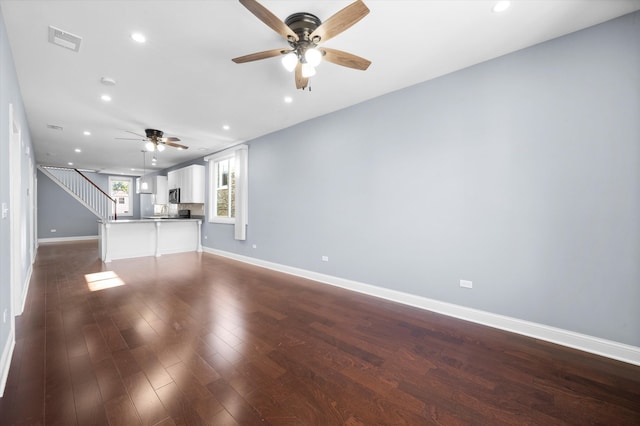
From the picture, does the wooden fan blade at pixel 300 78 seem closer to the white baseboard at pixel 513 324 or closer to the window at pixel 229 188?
the white baseboard at pixel 513 324

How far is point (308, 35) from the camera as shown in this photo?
2186mm

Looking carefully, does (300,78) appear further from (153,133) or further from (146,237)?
(146,237)

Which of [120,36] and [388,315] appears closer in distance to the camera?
[120,36]

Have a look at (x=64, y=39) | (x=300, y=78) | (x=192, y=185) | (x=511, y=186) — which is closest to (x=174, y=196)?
(x=192, y=185)

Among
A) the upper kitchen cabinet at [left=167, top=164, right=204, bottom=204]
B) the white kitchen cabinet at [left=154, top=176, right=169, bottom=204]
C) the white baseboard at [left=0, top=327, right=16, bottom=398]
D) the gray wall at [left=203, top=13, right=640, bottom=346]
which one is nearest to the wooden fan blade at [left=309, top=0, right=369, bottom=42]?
the gray wall at [left=203, top=13, right=640, bottom=346]

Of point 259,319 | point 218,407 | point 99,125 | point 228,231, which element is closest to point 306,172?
point 259,319

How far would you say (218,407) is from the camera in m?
1.60

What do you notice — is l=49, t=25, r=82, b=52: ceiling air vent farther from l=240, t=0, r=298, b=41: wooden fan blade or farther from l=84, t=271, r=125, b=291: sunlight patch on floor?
l=84, t=271, r=125, b=291: sunlight patch on floor

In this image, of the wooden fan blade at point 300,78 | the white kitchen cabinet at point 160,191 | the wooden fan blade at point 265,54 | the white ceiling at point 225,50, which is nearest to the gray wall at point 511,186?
the white ceiling at point 225,50

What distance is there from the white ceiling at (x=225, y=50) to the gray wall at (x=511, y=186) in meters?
0.31

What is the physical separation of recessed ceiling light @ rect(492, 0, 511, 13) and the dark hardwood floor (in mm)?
2983

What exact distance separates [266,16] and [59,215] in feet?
41.5

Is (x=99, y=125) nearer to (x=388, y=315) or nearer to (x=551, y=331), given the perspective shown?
(x=388, y=315)

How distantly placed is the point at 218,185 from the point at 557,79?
7.26 metres
